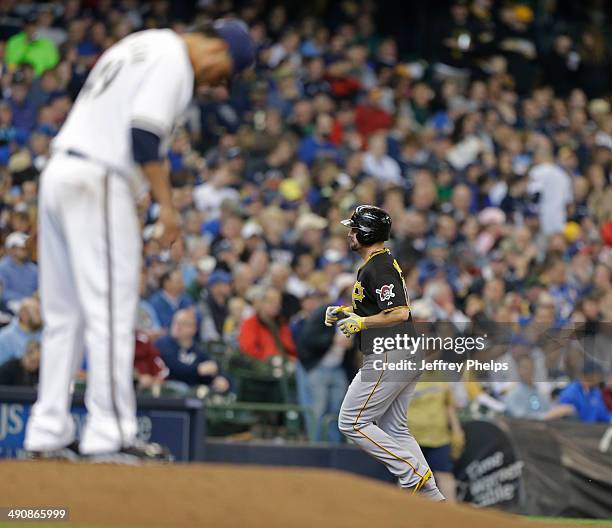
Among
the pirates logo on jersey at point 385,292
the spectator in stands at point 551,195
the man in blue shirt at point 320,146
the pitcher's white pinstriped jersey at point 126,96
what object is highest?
the man in blue shirt at point 320,146

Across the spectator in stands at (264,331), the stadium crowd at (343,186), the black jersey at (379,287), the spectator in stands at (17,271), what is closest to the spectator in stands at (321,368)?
the stadium crowd at (343,186)

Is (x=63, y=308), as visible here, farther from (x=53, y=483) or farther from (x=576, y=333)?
(x=576, y=333)

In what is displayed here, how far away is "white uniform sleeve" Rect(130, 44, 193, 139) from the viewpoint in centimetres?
575

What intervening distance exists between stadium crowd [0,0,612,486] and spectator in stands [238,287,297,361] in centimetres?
2

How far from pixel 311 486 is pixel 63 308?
138cm

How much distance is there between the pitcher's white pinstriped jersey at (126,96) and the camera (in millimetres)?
5867

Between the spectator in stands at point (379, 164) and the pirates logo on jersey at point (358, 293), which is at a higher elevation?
the spectator in stands at point (379, 164)

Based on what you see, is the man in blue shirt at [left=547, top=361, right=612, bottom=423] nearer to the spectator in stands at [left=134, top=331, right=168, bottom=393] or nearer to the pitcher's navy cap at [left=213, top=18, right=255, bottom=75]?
the spectator in stands at [left=134, top=331, right=168, bottom=393]

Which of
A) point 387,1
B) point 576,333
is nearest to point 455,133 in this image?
point 387,1

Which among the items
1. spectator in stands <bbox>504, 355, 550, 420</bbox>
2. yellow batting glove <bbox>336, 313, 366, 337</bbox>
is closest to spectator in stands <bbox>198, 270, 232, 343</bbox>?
spectator in stands <bbox>504, 355, 550, 420</bbox>

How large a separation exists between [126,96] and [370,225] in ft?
7.93

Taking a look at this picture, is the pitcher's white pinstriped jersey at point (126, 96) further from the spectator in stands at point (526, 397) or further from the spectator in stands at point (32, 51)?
the spectator in stands at point (32, 51)

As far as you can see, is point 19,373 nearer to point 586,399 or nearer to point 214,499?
point 586,399

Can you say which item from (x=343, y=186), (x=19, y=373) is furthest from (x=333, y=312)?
(x=343, y=186)
